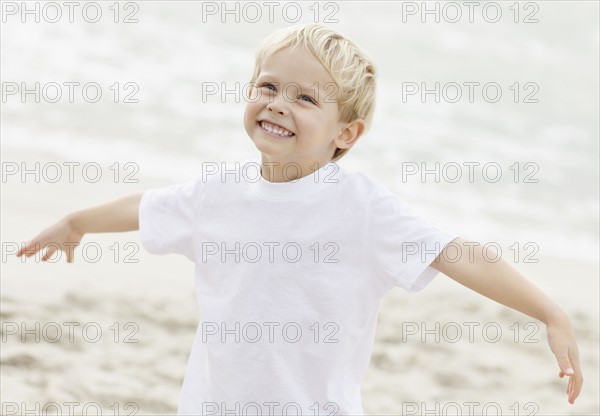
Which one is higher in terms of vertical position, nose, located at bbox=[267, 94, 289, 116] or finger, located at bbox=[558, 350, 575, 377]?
nose, located at bbox=[267, 94, 289, 116]

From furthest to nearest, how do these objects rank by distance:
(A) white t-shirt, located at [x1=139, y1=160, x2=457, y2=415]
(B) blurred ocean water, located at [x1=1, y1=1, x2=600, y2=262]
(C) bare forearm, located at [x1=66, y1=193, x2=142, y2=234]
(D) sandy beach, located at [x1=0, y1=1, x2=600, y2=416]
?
(B) blurred ocean water, located at [x1=1, y1=1, x2=600, y2=262] < (D) sandy beach, located at [x1=0, y1=1, x2=600, y2=416] < (C) bare forearm, located at [x1=66, y1=193, x2=142, y2=234] < (A) white t-shirt, located at [x1=139, y1=160, x2=457, y2=415]

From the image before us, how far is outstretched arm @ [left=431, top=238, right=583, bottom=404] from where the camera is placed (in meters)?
2.07

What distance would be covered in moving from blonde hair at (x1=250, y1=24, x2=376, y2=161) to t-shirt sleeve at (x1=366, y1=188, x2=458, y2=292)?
256 millimetres

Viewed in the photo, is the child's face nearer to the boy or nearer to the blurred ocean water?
the boy

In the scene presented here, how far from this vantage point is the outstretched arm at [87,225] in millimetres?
2480

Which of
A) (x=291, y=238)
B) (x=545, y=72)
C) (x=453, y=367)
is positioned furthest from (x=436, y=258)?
(x=545, y=72)

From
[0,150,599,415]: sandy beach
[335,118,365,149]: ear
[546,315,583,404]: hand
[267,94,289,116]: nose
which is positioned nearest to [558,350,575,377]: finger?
[546,315,583,404]: hand

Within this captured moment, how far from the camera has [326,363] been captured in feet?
7.20

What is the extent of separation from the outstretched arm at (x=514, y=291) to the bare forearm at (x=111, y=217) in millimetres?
811

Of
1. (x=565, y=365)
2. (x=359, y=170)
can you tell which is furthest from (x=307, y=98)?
(x=359, y=170)

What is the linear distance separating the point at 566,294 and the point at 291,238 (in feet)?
12.3

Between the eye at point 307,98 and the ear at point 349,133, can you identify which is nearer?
the eye at point 307,98

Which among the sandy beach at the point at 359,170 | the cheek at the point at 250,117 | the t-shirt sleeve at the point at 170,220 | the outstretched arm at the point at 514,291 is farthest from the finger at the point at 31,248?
the outstretched arm at the point at 514,291

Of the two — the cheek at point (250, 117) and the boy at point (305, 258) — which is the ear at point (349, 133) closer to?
the boy at point (305, 258)
